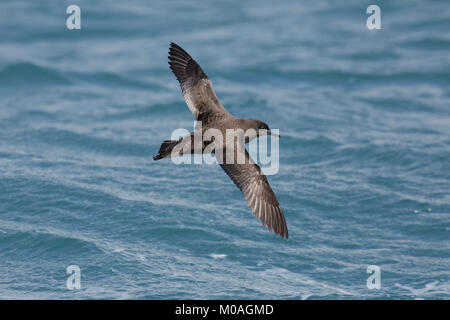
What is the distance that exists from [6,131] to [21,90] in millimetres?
2594

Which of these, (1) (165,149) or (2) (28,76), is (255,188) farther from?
(2) (28,76)

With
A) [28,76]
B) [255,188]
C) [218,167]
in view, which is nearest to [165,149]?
[255,188]

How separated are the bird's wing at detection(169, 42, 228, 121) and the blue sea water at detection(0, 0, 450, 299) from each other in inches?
105

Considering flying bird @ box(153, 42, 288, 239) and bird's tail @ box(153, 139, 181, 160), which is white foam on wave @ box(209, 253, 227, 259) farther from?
bird's tail @ box(153, 139, 181, 160)

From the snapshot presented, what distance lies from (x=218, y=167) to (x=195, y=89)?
4.82m

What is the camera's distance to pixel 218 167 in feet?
50.5

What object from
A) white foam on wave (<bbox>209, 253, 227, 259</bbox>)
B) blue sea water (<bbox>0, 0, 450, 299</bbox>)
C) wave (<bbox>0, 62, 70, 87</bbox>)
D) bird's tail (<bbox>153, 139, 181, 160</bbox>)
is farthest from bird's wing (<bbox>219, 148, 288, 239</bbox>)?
wave (<bbox>0, 62, 70, 87</bbox>)

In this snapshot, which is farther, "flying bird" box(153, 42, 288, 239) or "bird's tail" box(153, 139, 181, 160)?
"flying bird" box(153, 42, 288, 239)

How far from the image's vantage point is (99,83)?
61.7 feet

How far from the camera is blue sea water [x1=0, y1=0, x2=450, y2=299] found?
37.8ft

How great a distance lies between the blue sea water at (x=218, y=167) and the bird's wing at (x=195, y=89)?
2.65 m

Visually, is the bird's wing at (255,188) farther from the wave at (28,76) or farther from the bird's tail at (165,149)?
the wave at (28,76)
